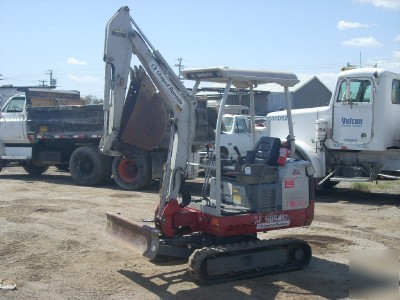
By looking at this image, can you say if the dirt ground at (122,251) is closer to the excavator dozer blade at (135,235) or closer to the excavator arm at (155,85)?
the excavator dozer blade at (135,235)

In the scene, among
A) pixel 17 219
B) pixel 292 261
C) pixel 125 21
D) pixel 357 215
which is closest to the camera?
pixel 292 261

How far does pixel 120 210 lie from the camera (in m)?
11.4

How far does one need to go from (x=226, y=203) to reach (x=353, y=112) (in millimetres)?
6456

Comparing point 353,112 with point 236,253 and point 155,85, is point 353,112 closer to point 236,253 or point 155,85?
point 155,85

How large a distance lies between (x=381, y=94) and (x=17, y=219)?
26.2ft

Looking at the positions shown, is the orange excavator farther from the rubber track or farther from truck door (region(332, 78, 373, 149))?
truck door (region(332, 78, 373, 149))

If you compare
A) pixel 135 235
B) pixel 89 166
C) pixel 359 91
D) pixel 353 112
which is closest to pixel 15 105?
pixel 89 166

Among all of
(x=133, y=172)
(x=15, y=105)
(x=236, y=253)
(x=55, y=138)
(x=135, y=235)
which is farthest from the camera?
(x=15, y=105)

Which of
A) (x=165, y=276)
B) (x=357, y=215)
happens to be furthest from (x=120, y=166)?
(x=165, y=276)

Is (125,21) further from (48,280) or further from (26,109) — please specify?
(26,109)

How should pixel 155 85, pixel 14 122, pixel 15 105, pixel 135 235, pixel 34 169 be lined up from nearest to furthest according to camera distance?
pixel 135 235, pixel 155 85, pixel 14 122, pixel 15 105, pixel 34 169

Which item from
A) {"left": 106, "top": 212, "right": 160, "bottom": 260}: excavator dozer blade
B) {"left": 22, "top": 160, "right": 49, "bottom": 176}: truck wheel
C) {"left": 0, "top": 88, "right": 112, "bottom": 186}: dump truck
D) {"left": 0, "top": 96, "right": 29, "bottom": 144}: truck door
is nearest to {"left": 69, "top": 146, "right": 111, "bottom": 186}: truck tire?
A: {"left": 0, "top": 88, "right": 112, "bottom": 186}: dump truck

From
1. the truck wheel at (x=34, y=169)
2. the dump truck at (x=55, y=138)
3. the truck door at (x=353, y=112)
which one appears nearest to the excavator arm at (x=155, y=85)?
the truck door at (x=353, y=112)

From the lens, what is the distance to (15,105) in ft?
57.0
